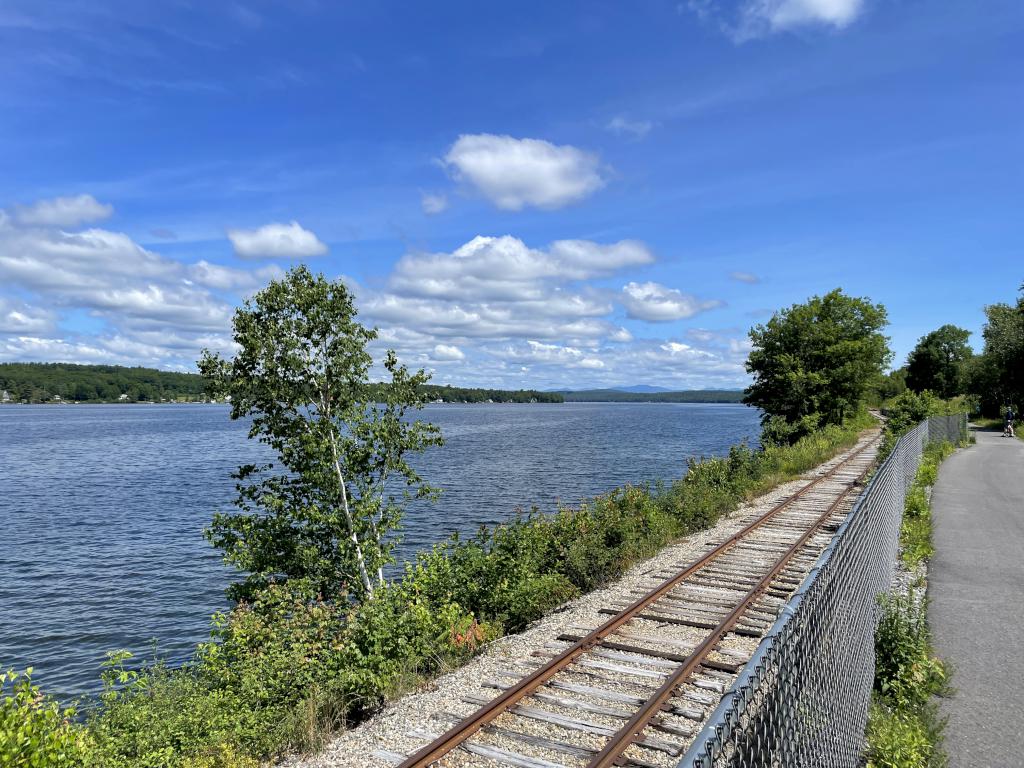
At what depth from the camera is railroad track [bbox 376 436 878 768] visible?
7043 mm

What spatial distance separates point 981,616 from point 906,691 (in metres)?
3.97

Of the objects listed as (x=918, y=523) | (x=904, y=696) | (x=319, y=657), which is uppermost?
(x=918, y=523)

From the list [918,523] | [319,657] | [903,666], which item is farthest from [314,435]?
[918,523]

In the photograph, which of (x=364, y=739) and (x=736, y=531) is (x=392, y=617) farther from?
(x=736, y=531)

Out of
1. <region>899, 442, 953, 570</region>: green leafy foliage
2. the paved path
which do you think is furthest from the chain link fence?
<region>899, 442, 953, 570</region>: green leafy foliage

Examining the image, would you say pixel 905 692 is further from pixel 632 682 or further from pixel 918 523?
pixel 918 523

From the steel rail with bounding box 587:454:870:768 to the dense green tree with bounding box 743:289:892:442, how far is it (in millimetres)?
35765

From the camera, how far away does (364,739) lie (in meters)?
7.73

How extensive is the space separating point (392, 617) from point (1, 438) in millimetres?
102503

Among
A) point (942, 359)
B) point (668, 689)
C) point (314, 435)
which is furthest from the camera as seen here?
point (942, 359)

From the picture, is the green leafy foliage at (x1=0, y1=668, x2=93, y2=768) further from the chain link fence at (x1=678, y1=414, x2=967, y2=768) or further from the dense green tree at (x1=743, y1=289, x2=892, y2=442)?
the dense green tree at (x1=743, y1=289, x2=892, y2=442)

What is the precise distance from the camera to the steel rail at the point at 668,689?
6.83m

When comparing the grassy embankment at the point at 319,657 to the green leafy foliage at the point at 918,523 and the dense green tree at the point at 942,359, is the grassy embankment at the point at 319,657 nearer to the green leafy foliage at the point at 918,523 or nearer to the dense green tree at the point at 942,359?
the green leafy foliage at the point at 918,523

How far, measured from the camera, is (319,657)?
1099 centimetres
